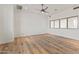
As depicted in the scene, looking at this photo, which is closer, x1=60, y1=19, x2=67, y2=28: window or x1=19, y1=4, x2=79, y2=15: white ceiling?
x1=19, y1=4, x2=79, y2=15: white ceiling

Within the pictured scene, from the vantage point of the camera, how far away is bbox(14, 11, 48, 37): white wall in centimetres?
219

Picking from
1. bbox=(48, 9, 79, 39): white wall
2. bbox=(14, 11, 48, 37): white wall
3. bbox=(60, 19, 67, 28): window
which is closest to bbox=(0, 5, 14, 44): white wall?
bbox=(14, 11, 48, 37): white wall

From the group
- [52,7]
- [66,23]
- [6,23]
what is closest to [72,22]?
[66,23]

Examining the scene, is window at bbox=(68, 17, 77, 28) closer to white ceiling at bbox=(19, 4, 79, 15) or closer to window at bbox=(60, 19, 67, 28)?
window at bbox=(60, 19, 67, 28)

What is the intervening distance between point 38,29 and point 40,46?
0.36 m

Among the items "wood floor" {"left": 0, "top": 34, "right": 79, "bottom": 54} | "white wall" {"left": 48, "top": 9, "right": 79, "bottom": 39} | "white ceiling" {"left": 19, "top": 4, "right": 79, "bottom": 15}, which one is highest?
"white ceiling" {"left": 19, "top": 4, "right": 79, "bottom": 15}

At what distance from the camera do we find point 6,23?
7.16 ft

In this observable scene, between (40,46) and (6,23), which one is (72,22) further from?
(6,23)
